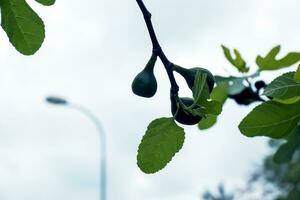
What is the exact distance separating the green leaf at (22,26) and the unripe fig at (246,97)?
1079 millimetres

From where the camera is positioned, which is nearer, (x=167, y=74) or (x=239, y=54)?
(x=167, y=74)

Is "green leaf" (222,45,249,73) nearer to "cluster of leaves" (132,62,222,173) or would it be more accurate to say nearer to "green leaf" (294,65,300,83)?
"green leaf" (294,65,300,83)

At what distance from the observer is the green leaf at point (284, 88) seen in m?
1.34

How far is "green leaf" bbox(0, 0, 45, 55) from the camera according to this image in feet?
4.36

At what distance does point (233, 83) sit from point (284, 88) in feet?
3.28

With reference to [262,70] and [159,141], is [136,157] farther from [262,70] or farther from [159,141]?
[262,70]

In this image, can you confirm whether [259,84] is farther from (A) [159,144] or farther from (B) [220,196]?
(B) [220,196]

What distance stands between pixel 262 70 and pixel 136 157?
1.03m

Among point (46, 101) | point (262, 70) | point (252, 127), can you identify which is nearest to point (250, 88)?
point (262, 70)

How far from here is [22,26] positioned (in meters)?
1.37

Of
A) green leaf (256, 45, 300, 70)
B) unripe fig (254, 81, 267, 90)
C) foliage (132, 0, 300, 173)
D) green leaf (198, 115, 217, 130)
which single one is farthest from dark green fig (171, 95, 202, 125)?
unripe fig (254, 81, 267, 90)

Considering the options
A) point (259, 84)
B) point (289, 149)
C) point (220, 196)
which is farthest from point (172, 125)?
point (220, 196)

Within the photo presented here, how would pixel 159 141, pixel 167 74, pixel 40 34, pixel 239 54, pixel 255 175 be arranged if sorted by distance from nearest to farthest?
pixel 167 74
pixel 159 141
pixel 40 34
pixel 239 54
pixel 255 175

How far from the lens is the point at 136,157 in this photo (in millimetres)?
1301
